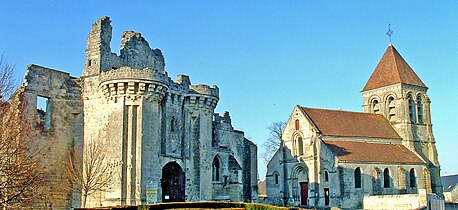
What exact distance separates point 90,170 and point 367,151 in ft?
102

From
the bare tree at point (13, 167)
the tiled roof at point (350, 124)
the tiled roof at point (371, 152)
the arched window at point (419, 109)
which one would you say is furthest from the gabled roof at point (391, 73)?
the bare tree at point (13, 167)

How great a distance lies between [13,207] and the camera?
19.4 meters

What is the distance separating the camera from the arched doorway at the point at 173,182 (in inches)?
1315

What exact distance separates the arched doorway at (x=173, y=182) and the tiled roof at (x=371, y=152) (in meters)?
19.7

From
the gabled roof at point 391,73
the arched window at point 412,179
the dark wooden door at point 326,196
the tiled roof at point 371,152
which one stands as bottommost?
the dark wooden door at point 326,196

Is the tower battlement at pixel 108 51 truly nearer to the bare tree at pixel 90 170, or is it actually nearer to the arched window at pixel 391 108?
the bare tree at pixel 90 170

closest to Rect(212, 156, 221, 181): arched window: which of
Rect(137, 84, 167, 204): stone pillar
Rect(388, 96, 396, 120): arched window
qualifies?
Rect(137, 84, 167, 204): stone pillar

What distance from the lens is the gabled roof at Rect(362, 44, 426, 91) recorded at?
6028cm

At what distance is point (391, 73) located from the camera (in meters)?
60.9

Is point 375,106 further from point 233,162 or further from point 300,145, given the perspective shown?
point 233,162

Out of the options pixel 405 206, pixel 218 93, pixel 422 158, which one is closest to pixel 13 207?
pixel 218 93

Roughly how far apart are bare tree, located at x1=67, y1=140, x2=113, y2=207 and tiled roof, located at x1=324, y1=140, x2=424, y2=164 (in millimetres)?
25332

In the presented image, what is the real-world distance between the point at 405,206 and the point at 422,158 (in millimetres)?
18793

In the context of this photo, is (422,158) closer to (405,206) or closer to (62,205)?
(405,206)
